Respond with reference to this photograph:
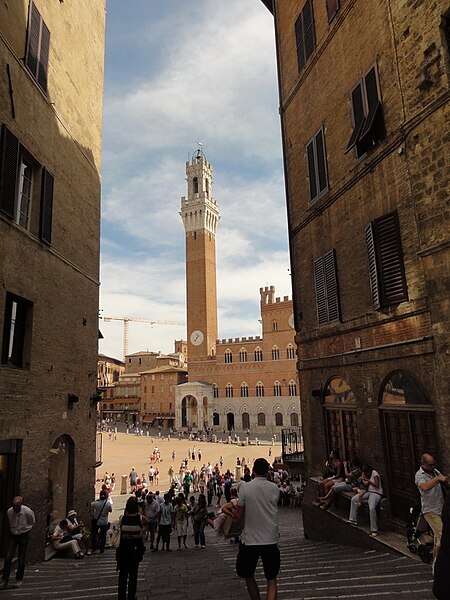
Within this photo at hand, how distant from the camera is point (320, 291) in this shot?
37.3 ft

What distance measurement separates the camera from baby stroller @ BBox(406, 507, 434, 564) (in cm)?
614

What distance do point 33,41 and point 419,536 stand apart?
40.1 feet

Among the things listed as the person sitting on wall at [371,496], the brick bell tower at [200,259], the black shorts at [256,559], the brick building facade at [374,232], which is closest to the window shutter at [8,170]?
the brick building facade at [374,232]

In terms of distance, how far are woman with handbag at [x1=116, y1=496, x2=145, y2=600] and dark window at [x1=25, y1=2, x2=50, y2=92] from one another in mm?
9386

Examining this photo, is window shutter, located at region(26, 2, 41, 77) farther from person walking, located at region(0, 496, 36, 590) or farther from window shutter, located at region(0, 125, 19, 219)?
person walking, located at region(0, 496, 36, 590)

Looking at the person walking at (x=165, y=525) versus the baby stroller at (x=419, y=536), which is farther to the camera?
the person walking at (x=165, y=525)

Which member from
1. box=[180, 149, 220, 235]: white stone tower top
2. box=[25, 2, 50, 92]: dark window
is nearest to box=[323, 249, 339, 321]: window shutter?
box=[25, 2, 50, 92]: dark window

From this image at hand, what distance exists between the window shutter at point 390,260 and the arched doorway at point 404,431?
1.43 meters

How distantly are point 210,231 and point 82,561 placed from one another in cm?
6796

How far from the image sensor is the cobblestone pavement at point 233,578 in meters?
5.26

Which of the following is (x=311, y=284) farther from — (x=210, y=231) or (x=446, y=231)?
(x=210, y=231)

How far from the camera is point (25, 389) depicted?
9.00 meters

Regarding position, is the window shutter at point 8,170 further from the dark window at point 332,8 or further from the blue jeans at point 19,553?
the dark window at point 332,8

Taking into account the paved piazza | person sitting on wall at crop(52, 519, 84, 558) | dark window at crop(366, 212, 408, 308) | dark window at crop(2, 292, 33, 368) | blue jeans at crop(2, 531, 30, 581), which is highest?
dark window at crop(366, 212, 408, 308)
